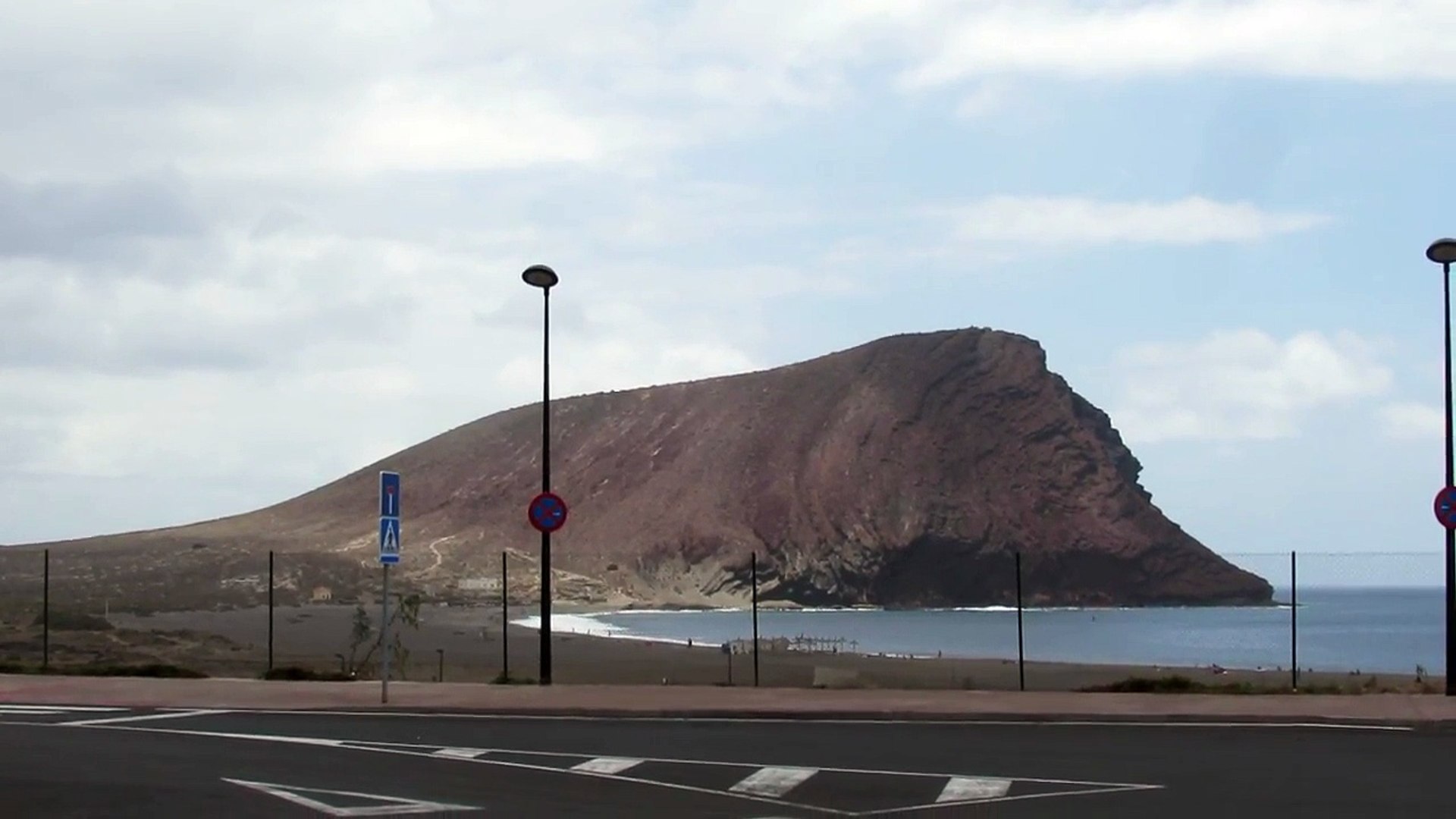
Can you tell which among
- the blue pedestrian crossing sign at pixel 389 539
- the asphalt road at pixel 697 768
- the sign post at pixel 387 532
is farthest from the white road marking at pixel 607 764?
the blue pedestrian crossing sign at pixel 389 539

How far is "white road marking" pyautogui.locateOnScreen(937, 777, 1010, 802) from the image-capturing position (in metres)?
14.5

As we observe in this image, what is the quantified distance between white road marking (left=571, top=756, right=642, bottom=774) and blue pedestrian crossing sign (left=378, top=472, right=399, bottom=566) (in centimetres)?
635

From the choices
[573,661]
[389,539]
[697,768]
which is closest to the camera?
[697,768]

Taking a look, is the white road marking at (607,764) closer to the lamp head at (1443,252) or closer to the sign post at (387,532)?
the sign post at (387,532)

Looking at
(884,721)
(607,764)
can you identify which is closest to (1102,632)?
(884,721)

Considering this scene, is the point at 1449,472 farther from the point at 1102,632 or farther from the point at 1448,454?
the point at 1102,632

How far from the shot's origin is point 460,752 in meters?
17.9

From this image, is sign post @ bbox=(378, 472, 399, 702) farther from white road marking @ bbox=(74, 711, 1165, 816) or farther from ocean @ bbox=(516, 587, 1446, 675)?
ocean @ bbox=(516, 587, 1446, 675)

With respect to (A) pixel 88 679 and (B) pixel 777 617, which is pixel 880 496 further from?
(A) pixel 88 679

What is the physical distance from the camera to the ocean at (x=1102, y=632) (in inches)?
3100

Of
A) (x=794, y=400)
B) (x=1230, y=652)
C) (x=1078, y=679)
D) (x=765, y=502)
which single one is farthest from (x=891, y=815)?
(x=794, y=400)

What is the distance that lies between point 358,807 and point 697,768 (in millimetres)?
3867

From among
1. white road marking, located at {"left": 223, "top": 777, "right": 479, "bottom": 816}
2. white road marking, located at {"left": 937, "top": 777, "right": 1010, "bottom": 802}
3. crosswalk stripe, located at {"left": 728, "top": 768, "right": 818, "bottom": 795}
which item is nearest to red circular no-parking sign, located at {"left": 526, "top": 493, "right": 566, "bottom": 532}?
crosswalk stripe, located at {"left": 728, "top": 768, "right": 818, "bottom": 795}

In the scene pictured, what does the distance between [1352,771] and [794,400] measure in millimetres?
173869
